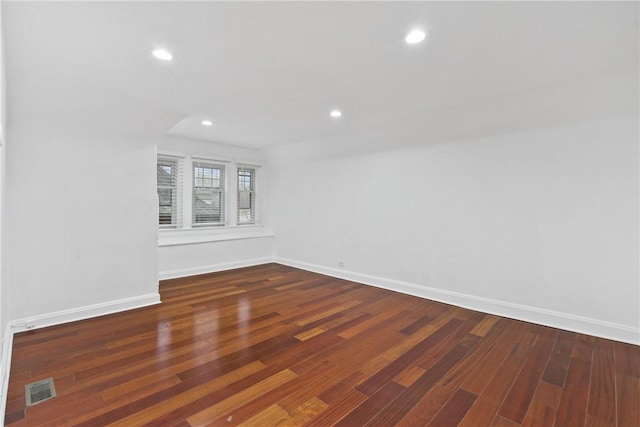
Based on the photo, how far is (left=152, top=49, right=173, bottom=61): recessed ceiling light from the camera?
2.14 meters

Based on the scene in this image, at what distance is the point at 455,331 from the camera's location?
10.2 ft

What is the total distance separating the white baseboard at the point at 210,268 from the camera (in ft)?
16.1

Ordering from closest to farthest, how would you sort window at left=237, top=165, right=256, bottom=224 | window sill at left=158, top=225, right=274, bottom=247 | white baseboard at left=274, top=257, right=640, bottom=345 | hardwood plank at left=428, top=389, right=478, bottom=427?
hardwood plank at left=428, top=389, right=478, bottom=427
white baseboard at left=274, top=257, right=640, bottom=345
window sill at left=158, top=225, right=274, bottom=247
window at left=237, top=165, right=256, bottom=224

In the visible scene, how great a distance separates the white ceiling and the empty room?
19mm

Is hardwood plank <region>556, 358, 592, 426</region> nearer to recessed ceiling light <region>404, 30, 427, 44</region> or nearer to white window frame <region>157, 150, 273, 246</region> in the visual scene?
recessed ceiling light <region>404, 30, 427, 44</region>

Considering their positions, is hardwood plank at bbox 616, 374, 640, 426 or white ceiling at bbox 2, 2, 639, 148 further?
hardwood plank at bbox 616, 374, 640, 426

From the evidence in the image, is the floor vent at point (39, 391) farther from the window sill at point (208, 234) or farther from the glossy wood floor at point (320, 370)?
the window sill at point (208, 234)

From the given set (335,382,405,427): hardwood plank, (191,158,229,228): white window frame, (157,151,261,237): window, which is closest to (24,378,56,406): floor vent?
(335,382,405,427): hardwood plank

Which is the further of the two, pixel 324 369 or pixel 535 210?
pixel 535 210

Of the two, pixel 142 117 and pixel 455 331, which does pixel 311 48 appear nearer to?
pixel 142 117

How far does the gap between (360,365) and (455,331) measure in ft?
4.14

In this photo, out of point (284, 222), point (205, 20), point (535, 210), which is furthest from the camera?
point (284, 222)

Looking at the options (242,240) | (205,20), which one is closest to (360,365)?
(205,20)

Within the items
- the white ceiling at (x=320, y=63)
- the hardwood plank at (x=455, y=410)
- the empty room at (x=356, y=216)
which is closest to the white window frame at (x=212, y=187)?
the empty room at (x=356, y=216)
